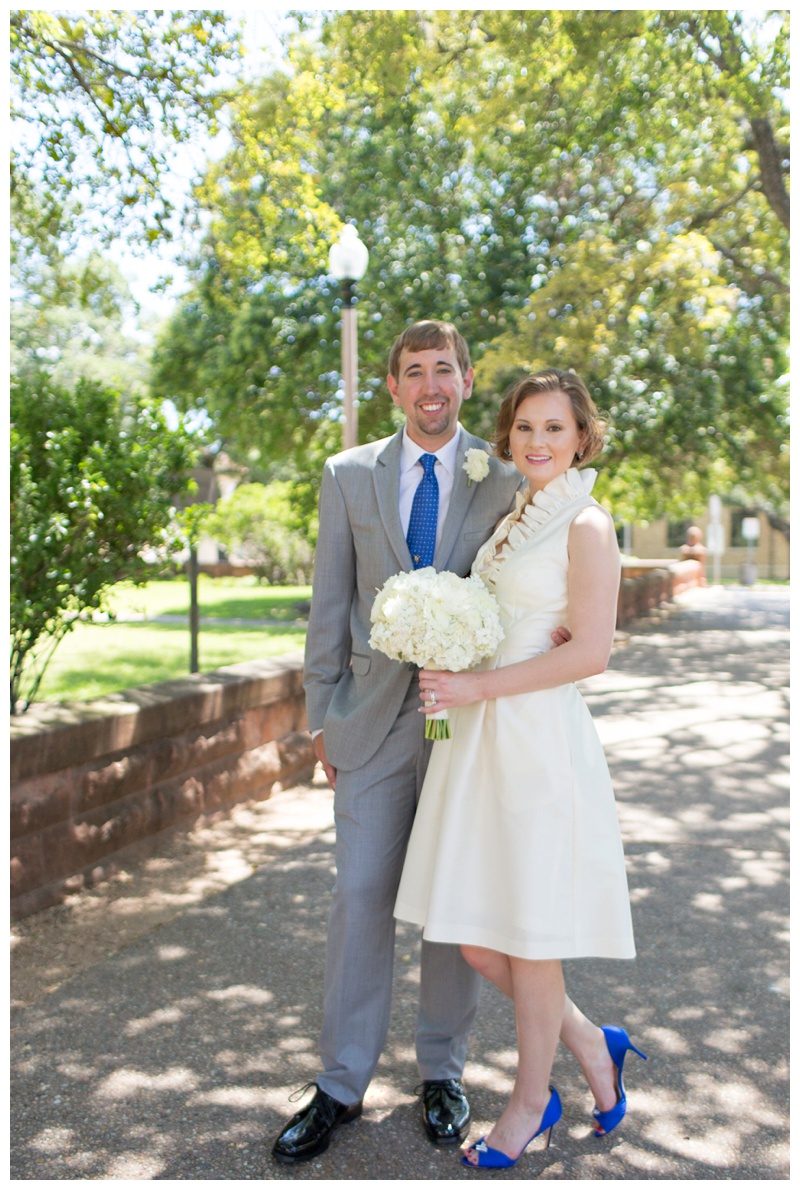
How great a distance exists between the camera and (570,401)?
307 centimetres

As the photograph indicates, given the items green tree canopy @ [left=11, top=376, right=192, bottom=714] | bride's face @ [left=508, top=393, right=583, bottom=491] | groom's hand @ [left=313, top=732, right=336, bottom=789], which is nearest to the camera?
bride's face @ [left=508, top=393, right=583, bottom=491]

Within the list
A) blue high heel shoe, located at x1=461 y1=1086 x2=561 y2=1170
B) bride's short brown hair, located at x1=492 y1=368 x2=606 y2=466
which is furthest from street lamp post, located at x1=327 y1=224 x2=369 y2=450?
blue high heel shoe, located at x1=461 y1=1086 x2=561 y2=1170

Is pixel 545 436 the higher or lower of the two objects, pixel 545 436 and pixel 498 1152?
the higher

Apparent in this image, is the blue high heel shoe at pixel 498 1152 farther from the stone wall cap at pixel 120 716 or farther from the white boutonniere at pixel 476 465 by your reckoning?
the stone wall cap at pixel 120 716

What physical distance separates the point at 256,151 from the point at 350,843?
6.02 m

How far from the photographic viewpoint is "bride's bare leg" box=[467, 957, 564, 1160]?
2.95 m

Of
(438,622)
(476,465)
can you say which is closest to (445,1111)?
(438,622)

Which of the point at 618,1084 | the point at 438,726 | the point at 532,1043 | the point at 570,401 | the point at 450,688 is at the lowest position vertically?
the point at 618,1084

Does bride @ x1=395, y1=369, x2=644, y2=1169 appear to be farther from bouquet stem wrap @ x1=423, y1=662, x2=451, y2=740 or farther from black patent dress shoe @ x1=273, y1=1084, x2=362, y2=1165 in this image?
black patent dress shoe @ x1=273, y1=1084, x2=362, y2=1165

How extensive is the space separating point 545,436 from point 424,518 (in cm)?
52

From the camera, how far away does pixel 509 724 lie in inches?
116

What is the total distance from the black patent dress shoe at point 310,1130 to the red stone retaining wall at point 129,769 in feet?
6.96

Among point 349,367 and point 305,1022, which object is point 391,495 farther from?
point 349,367

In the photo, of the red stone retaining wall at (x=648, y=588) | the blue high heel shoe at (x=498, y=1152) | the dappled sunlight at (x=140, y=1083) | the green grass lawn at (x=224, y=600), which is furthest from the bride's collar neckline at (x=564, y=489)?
the red stone retaining wall at (x=648, y=588)
